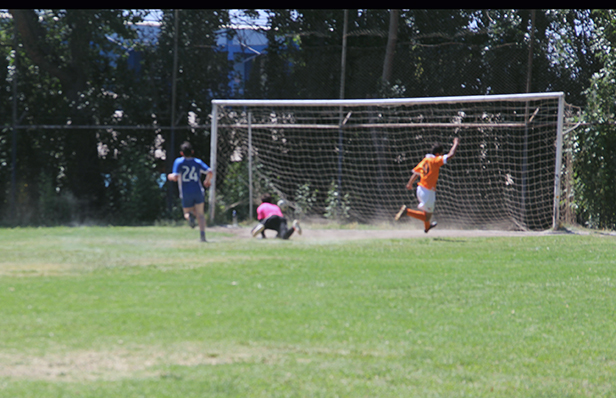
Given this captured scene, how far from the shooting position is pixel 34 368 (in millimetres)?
4309

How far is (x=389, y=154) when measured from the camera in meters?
15.4

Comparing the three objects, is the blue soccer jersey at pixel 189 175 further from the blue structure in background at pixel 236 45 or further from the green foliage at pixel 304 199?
the blue structure in background at pixel 236 45

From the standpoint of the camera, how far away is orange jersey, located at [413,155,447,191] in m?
12.0

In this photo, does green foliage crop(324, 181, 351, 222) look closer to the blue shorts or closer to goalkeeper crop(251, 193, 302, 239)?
goalkeeper crop(251, 193, 302, 239)

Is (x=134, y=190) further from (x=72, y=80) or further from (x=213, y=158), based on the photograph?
(x=72, y=80)

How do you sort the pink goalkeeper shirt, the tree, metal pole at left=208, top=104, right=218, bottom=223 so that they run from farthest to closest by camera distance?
the tree
metal pole at left=208, top=104, right=218, bottom=223
the pink goalkeeper shirt

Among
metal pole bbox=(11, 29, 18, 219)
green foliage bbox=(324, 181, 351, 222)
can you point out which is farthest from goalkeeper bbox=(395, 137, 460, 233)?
metal pole bbox=(11, 29, 18, 219)

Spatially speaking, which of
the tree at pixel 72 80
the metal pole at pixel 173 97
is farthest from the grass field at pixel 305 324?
the tree at pixel 72 80

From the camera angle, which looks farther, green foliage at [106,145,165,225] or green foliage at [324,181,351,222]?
green foliage at [106,145,165,225]

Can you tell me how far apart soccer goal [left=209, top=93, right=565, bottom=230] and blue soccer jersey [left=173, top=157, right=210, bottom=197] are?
2.63 meters

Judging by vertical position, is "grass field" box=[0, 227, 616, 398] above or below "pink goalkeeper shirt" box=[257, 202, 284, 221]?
below

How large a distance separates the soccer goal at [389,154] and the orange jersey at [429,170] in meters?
1.92

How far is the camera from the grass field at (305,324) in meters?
4.19

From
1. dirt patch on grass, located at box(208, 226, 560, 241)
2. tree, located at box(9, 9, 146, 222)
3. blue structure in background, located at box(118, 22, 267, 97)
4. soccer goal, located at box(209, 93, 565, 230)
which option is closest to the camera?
dirt patch on grass, located at box(208, 226, 560, 241)
